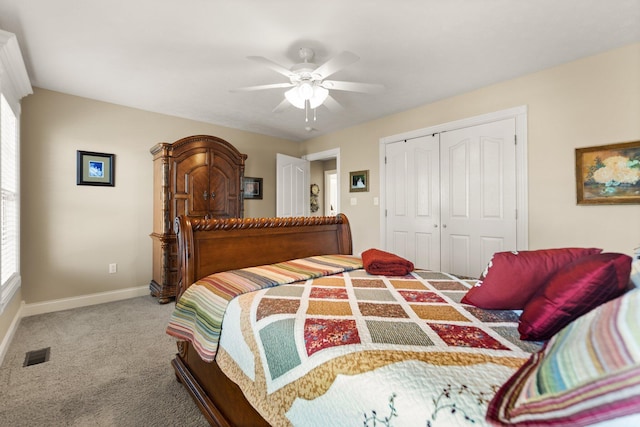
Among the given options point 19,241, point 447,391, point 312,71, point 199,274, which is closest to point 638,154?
point 312,71

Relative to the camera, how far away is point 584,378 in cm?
50

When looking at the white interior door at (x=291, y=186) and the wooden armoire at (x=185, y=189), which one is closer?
the wooden armoire at (x=185, y=189)

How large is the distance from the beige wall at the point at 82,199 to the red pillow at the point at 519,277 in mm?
3882

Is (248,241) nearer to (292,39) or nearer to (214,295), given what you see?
(214,295)

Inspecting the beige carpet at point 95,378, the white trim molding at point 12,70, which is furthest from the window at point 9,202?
the beige carpet at point 95,378

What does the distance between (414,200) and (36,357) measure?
12.9ft

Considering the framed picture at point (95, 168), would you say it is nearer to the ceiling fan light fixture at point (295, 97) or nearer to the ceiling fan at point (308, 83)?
the ceiling fan at point (308, 83)

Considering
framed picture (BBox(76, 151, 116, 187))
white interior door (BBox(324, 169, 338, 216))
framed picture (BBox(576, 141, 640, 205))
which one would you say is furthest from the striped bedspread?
white interior door (BBox(324, 169, 338, 216))

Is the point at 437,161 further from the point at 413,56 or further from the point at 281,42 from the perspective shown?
the point at 281,42

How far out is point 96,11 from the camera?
194cm

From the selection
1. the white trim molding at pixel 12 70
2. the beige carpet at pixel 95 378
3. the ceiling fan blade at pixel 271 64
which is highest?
the white trim molding at pixel 12 70

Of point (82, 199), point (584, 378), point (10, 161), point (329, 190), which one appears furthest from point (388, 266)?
point (329, 190)

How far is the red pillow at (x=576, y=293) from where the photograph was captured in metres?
0.83

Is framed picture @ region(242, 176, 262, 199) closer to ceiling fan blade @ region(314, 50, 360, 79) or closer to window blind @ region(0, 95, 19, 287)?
window blind @ region(0, 95, 19, 287)
